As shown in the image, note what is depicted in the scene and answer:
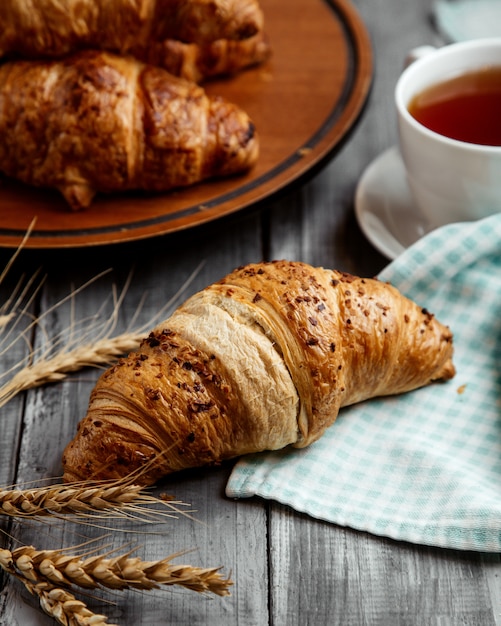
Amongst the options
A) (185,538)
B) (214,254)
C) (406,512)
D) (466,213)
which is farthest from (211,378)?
(466,213)

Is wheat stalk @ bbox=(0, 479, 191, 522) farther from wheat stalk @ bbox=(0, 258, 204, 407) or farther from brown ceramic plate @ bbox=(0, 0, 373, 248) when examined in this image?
brown ceramic plate @ bbox=(0, 0, 373, 248)

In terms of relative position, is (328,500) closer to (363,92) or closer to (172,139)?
(172,139)

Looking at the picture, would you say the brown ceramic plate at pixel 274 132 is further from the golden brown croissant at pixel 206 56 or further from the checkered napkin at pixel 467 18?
the checkered napkin at pixel 467 18

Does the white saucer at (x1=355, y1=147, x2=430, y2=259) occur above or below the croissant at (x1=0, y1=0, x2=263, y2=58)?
below

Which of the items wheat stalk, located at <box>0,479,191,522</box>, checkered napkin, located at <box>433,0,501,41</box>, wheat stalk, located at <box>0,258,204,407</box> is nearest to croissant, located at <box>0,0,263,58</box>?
wheat stalk, located at <box>0,258,204,407</box>

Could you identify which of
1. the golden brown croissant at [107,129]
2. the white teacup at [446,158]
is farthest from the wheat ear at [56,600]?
the white teacup at [446,158]

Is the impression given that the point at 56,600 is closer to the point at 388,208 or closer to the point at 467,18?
the point at 388,208
